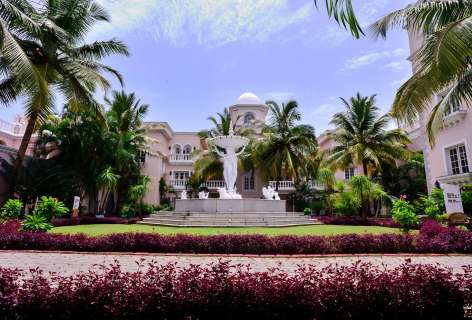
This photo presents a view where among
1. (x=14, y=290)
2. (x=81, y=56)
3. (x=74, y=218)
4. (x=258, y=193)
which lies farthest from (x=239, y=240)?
(x=258, y=193)

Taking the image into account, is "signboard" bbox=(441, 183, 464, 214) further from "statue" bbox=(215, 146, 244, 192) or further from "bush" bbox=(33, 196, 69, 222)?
"bush" bbox=(33, 196, 69, 222)

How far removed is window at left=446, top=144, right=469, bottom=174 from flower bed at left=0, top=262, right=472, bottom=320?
18.4 metres

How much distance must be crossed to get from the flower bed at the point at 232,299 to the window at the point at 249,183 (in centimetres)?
2955

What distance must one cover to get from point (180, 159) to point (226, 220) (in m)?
20.5

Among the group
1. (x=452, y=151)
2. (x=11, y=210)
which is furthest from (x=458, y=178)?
(x=11, y=210)

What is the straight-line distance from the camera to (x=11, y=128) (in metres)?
29.8

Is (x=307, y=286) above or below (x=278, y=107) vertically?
below

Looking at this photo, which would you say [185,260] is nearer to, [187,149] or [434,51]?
[434,51]

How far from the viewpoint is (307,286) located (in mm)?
3795

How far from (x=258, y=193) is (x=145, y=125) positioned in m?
14.2

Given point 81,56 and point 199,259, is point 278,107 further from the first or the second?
point 199,259

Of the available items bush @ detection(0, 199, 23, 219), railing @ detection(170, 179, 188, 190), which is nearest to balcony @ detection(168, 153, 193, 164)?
railing @ detection(170, 179, 188, 190)

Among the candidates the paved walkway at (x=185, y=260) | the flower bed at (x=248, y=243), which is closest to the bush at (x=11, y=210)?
the flower bed at (x=248, y=243)

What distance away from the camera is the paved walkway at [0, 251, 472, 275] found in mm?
7315
